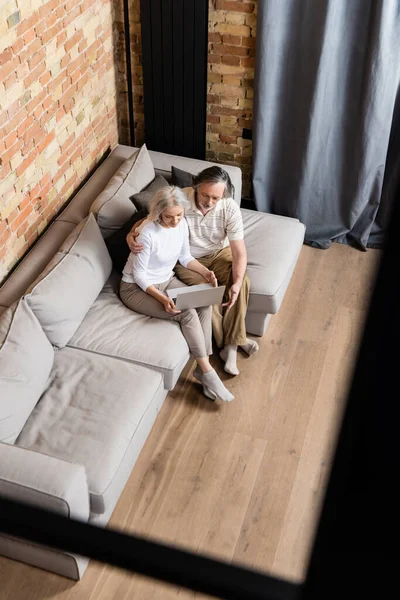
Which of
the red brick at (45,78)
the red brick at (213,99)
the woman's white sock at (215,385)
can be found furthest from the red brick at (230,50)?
the woman's white sock at (215,385)

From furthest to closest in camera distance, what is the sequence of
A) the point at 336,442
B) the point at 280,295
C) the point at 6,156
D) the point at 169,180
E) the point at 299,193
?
the point at 299,193
the point at 169,180
the point at 280,295
the point at 6,156
the point at 336,442

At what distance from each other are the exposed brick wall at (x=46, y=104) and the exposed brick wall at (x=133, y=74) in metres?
0.09

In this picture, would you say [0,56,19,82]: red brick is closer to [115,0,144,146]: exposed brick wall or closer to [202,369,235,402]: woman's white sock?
[115,0,144,146]: exposed brick wall

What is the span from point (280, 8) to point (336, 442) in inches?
147

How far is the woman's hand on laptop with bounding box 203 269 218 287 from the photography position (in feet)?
10.7

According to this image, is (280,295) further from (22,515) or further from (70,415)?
(22,515)

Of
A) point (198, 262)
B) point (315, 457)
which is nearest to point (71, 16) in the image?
point (198, 262)

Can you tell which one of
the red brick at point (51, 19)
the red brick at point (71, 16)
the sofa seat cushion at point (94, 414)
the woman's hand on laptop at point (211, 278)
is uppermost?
the red brick at point (51, 19)

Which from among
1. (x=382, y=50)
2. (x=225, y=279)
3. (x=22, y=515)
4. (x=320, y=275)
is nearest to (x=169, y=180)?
(x=225, y=279)

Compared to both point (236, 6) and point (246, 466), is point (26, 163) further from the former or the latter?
point (246, 466)

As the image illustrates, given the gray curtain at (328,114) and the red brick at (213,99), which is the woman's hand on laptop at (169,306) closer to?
the gray curtain at (328,114)

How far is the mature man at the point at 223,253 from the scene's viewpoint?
3.29 meters

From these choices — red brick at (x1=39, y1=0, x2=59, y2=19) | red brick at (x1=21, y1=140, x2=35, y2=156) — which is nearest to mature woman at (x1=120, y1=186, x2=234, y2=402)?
red brick at (x1=21, y1=140, x2=35, y2=156)

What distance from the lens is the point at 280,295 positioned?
347cm
